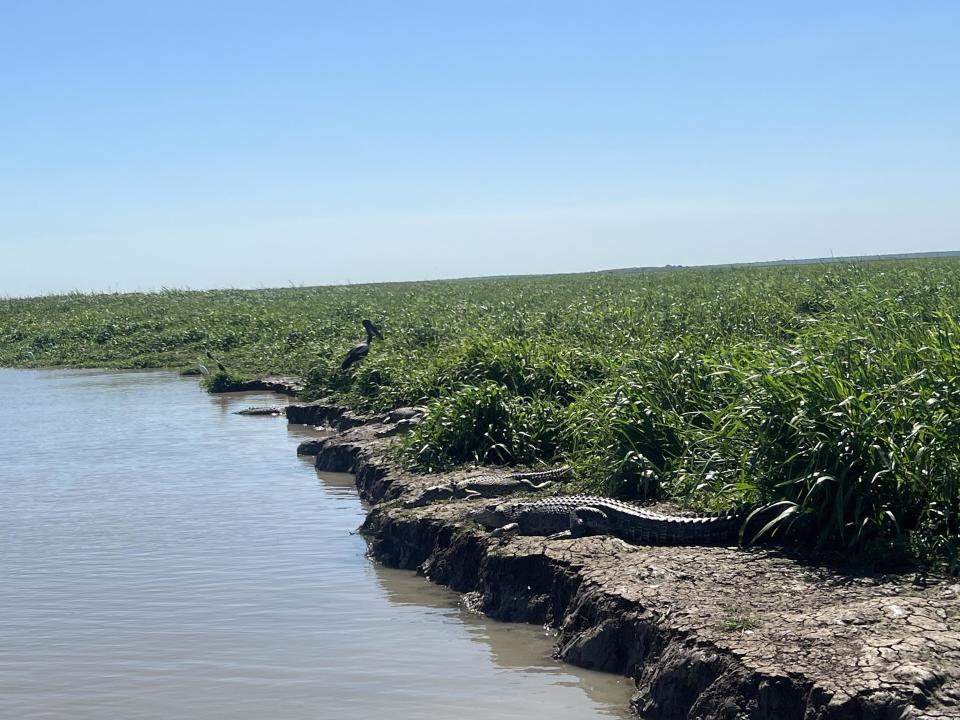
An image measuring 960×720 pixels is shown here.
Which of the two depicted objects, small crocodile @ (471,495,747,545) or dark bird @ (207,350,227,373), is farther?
dark bird @ (207,350,227,373)

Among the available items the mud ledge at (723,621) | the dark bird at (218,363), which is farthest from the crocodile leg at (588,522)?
the dark bird at (218,363)

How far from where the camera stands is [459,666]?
20.4 feet

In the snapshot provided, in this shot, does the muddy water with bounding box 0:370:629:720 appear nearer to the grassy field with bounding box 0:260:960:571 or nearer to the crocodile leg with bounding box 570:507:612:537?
the crocodile leg with bounding box 570:507:612:537

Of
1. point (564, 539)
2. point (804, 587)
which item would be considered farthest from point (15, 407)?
point (804, 587)

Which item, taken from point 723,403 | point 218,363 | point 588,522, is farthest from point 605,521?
point 218,363

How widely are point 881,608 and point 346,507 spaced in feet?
20.1

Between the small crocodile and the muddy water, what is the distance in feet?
2.14

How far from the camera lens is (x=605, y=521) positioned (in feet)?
23.5

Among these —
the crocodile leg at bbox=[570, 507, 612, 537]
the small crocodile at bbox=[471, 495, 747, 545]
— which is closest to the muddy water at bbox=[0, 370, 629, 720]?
the small crocodile at bbox=[471, 495, 747, 545]

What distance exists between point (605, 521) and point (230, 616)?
7.68ft

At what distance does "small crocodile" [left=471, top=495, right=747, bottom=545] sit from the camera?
21.9 feet

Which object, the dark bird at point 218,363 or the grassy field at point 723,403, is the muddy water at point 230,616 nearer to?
the grassy field at point 723,403

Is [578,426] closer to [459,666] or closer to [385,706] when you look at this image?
[459,666]

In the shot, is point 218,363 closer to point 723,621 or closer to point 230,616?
point 230,616
